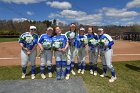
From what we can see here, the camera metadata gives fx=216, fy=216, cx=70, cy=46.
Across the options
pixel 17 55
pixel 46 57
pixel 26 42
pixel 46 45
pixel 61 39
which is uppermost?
pixel 61 39

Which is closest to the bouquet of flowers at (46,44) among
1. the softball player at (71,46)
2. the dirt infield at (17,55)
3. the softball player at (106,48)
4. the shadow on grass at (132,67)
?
the softball player at (71,46)

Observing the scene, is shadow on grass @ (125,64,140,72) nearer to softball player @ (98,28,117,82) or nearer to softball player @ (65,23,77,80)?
softball player @ (98,28,117,82)

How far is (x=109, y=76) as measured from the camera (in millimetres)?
8539

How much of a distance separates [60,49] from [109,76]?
2.33m

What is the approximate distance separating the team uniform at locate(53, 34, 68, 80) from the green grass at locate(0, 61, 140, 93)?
35.3 inches

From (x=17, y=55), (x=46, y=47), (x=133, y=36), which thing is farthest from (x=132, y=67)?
(x=133, y=36)

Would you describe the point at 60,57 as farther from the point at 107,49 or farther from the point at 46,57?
the point at 107,49

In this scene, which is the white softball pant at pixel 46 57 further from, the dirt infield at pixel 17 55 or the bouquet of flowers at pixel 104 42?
the dirt infield at pixel 17 55

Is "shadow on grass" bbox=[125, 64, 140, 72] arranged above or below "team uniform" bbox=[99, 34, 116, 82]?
below

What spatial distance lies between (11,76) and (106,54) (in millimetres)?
3931

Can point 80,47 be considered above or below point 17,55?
above

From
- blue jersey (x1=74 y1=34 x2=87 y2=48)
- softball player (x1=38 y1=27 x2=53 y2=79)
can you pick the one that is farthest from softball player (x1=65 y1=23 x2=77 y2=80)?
softball player (x1=38 y1=27 x2=53 y2=79)

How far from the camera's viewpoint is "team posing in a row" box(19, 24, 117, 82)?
7742mm

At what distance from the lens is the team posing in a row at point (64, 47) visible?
774cm
